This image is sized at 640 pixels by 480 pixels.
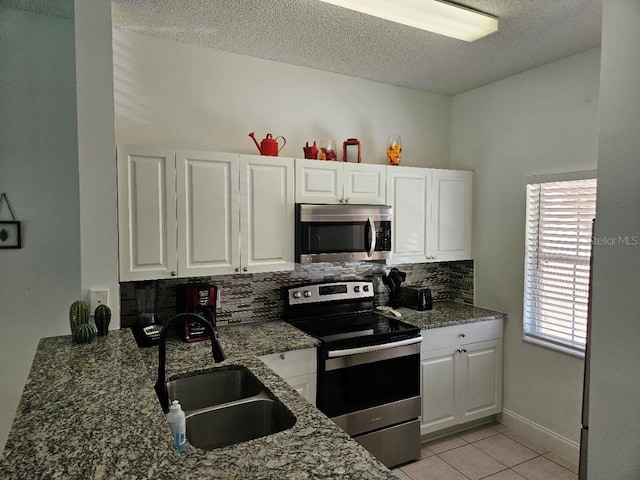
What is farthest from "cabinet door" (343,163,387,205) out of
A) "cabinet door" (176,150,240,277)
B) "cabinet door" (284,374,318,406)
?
"cabinet door" (284,374,318,406)

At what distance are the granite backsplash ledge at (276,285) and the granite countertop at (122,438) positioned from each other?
986 millimetres

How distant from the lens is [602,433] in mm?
1781

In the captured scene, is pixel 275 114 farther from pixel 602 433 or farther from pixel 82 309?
pixel 602 433

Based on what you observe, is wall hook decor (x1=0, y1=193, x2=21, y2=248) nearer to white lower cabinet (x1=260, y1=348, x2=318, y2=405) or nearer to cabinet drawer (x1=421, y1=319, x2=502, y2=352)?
white lower cabinet (x1=260, y1=348, x2=318, y2=405)

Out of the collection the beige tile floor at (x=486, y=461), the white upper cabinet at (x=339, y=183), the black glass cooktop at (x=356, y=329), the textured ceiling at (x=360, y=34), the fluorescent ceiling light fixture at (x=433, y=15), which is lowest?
the beige tile floor at (x=486, y=461)

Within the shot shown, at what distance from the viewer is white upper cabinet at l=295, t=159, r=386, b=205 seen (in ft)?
9.39

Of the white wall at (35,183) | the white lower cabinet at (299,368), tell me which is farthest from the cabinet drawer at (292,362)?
the white wall at (35,183)

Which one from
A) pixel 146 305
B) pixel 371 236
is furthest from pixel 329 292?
pixel 146 305

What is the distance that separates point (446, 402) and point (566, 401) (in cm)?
82

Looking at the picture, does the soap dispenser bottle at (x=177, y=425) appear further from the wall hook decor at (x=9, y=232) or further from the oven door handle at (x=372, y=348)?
the wall hook decor at (x=9, y=232)

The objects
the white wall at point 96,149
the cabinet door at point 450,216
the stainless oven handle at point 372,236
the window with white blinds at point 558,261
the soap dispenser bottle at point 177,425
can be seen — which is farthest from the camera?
the cabinet door at point 450,216

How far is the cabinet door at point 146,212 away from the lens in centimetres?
232

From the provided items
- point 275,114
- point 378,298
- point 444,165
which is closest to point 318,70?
point 275,114

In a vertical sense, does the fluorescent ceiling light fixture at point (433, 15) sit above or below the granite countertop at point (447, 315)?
above
